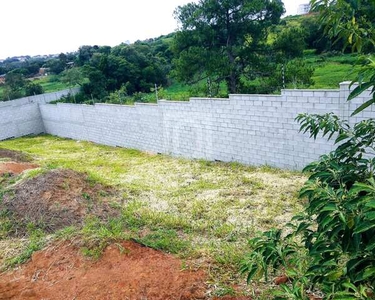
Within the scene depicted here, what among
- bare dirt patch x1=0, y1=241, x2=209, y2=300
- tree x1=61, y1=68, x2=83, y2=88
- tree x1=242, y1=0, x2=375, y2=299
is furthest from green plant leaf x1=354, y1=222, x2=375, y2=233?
tree x1=61, y1=68, x2=83, y2=88

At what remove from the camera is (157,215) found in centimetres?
491

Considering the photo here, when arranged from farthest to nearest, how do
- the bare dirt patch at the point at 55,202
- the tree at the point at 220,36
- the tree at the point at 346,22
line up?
the tree at the point at 220,36, the bare dirt patch at the point at 55,202, the tree at the point at 346,22

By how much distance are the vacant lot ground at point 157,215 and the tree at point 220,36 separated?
165 inches

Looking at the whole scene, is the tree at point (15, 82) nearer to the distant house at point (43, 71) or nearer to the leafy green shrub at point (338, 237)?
the distant house at point (43, 71)

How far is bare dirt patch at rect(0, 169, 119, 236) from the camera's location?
4.78 meters

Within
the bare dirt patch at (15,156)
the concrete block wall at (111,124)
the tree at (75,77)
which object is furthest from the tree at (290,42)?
the tree at (75,77)

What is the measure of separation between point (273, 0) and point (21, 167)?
352 inches

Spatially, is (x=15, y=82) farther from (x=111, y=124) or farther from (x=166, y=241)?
(x=166, y=241)

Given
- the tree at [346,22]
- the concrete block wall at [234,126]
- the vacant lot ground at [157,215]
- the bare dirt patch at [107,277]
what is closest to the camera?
the tree at [346,22]

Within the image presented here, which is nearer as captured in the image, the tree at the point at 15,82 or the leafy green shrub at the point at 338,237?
the leafy green shrub at the point at 338,237

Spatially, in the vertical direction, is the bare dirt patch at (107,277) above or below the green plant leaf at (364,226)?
below

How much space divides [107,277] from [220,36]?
9.86 m

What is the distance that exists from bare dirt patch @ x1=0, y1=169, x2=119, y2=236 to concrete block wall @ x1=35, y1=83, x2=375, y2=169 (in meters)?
2.96

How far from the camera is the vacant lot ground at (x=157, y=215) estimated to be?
3548 millimetres
